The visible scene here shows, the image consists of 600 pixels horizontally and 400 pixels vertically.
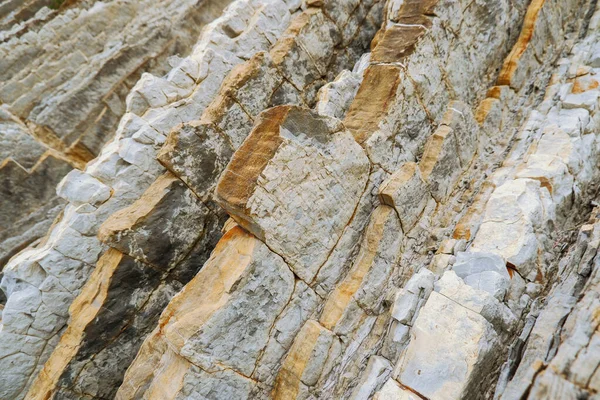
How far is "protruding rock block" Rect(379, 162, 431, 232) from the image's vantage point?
5.94 metres

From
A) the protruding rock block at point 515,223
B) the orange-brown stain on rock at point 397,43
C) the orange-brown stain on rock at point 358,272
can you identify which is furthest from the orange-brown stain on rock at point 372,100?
the protruding rock block at point 515,223

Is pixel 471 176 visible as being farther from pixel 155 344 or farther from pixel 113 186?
pixel 113 186

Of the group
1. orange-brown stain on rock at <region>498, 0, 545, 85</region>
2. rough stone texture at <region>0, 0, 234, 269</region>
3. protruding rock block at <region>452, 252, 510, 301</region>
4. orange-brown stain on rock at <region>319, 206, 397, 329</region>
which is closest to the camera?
protruding rock block at <region>452, 252, 510, 301</region>

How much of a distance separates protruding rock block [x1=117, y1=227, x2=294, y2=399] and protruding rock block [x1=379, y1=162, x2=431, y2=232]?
204 cm

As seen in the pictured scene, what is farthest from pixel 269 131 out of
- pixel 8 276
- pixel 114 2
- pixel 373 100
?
pixel 114 2

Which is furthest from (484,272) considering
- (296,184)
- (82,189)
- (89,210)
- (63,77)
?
(63,77)

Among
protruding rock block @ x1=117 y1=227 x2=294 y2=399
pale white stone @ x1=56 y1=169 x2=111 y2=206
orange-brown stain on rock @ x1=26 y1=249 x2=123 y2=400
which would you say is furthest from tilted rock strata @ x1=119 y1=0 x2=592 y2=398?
pale white stone @ x1=56 y1=169 x2=111 y2=206

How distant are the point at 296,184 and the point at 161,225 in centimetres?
257

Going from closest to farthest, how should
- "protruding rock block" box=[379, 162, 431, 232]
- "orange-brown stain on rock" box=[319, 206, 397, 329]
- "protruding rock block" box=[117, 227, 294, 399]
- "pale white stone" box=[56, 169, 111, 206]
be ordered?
"protruding rock block" box=[117, 227, 294, 399] < "orange-brown stain on rock" box=[319, 206, 397, 329] < "protruding rock block" box=[379, 162, 431, 232] < "pale white stone" box=[56, 169, 111, 206]

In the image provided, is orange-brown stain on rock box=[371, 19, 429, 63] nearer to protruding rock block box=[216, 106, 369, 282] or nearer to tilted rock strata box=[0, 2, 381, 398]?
tilted rock strata box=[0, 2, 381, 398]

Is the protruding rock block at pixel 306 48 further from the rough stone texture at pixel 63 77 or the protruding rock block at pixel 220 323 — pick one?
the rough stone texture at pixel 63 77

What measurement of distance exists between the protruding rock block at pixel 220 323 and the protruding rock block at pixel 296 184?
35 centimetres

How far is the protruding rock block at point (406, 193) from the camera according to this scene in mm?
5938

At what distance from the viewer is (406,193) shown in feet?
19.7
